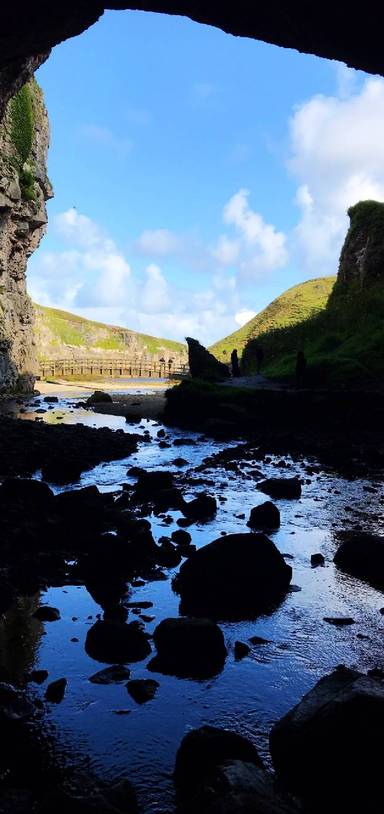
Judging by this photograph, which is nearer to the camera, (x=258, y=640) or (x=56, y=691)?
(x=56, y=691)

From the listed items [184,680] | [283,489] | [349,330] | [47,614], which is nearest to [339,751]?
[184,680]

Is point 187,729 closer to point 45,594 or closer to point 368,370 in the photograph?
point 45,594

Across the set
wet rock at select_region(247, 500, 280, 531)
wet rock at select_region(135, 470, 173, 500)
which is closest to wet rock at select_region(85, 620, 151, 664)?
wet rock at select_region(247, 500, 280, 531)

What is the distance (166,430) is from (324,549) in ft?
83.5

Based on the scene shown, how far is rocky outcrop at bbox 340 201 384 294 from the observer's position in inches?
2271

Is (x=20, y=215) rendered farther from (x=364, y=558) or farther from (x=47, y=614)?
(x=47, y=614)

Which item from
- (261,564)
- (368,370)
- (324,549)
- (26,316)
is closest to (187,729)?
(261,564)

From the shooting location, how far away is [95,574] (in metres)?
11.0

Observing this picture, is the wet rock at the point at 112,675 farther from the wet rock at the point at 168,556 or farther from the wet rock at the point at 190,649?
the wet rock at the point at 168,556

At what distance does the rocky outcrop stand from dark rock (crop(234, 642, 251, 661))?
176 ft

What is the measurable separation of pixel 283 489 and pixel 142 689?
11971 mm

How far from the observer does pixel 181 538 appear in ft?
43.4

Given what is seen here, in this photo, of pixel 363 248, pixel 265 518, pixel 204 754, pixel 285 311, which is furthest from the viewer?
pixel 285 311

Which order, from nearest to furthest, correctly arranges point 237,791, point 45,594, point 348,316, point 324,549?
point 237,791 < point 45,594 < point 324,549 < point 348,316
